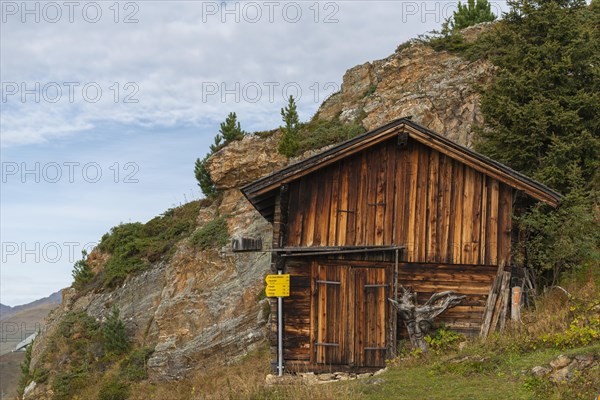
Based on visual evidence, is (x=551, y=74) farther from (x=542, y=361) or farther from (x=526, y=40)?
(x=542, y=361)

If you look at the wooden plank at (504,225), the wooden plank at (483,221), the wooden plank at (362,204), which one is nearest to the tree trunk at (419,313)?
the wooden plank at (483,221)

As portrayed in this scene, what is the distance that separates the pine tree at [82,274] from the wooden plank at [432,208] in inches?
1053

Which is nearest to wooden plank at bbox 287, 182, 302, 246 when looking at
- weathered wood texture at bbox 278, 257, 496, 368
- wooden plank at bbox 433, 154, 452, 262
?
weathered wood texture at bbox 278, 257, 496, 368

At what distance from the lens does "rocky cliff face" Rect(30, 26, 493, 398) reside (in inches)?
1010

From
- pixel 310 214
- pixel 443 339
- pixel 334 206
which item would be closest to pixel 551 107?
pixel 334 206

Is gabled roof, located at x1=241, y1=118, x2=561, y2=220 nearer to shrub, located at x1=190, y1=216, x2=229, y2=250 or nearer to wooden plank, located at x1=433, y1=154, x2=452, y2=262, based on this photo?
wooden plank, located at x1=433, y1=154, x2=452, y2=262

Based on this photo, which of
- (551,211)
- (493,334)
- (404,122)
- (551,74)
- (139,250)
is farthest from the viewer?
(139,250)

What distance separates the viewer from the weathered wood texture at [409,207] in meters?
16.1

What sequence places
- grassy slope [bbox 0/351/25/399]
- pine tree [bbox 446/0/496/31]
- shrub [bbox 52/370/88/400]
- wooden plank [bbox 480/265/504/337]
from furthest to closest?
1. grassy slope [bbox 0/351/25/399]
2. pine tree [bbox 446/0/496/31]
3. shrub [bbox 52/370/88/400]
4. wooden plank [bbox 480/265/504/337]

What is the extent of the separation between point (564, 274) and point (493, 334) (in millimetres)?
3562

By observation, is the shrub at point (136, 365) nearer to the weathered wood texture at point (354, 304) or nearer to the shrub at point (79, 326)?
the shrub at point (79, 326)

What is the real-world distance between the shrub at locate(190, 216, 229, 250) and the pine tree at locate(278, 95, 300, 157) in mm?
4980

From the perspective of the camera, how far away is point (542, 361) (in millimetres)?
11828

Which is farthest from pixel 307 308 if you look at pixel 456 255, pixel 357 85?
pixel 357 85
